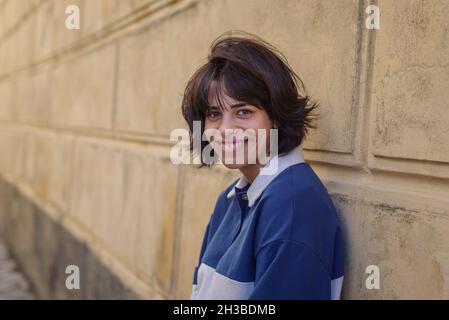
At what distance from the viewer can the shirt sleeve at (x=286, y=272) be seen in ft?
5.49

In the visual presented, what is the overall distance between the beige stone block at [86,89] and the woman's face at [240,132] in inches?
94.9

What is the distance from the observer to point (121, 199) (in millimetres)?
4023

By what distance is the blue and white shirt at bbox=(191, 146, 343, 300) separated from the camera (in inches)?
66.3

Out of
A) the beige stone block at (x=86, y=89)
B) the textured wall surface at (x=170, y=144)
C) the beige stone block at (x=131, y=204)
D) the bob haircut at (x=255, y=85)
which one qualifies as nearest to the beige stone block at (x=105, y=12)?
the textured wall surface at (x=170, y=144)

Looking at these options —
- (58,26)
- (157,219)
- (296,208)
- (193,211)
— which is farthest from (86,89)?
(296,208)

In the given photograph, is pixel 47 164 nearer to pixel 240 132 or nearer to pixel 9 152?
pixel 9 152

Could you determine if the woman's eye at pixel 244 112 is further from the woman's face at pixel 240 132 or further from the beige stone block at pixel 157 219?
the beige stone block at pixel 157 219

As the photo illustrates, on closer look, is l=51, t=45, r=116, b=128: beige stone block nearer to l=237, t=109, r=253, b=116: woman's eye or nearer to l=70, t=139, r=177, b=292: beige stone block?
l=70, t=139, r=177, b=292: beige stone block

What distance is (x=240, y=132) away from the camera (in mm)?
1910

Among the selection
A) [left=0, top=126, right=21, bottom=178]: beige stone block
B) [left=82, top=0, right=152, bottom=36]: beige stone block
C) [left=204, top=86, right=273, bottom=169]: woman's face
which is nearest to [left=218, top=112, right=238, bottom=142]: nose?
[left=204, top=86, right=273, bottom=169]: woman's face

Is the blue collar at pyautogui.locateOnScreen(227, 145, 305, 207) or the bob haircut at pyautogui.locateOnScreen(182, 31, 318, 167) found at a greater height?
the bob haircut at pyautogui.locateOnScreen(182, 31, 318, 167)

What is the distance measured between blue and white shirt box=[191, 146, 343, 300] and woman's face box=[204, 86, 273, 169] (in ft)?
0.24
